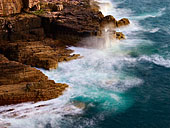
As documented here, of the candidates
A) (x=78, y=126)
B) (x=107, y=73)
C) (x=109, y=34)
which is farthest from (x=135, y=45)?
(x=78, y=126)

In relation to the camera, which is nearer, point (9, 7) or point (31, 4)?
point (9, 7)

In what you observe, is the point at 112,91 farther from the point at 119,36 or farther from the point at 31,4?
the point at 31,4

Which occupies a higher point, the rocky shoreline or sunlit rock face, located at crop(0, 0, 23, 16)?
sunlit rock face, located at crop(0, 0, 23, 16)

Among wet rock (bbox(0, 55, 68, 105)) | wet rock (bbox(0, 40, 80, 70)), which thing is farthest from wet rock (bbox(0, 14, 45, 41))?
wet rock (bbox(0, 55, 68, 105))

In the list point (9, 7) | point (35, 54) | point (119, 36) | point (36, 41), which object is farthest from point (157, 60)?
point (9, 7)

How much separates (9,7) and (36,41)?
33.1 ft

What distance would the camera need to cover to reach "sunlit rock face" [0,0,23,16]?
56.1 metres

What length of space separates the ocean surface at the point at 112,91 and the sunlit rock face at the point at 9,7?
16476 mm

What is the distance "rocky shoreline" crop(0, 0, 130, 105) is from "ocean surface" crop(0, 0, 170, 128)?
6.43 ft

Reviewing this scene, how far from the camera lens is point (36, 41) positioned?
56938mm

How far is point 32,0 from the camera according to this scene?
203ft

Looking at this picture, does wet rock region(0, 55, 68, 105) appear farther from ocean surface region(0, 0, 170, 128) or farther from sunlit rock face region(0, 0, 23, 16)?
sunlit rock face region(0, 0, 23, 16)

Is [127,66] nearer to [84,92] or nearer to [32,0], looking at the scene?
[84,92]

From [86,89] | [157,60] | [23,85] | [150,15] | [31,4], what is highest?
[31,4]
